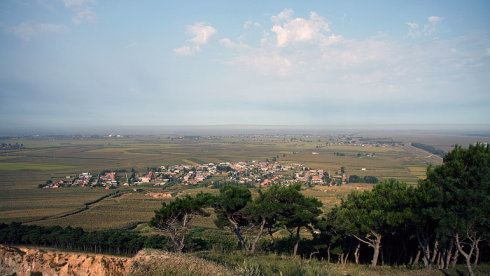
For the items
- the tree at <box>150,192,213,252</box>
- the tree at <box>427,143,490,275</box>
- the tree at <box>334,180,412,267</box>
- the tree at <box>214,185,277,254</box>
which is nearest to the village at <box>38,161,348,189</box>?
the tree at <box>214,185,277,254</box>

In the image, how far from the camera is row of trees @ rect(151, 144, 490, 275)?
7.09 meters

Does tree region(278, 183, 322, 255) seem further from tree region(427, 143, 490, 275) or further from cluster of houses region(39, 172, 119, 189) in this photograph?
cluster of houses region(39, 172, 119, 189)

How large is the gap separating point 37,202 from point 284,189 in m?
40.6

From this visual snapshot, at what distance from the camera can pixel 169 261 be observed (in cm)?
574

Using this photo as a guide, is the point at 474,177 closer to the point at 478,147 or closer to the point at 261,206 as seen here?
the point at 478,147

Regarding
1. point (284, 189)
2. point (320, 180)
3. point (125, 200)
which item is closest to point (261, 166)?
point (320, 180)

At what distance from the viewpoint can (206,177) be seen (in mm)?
55812

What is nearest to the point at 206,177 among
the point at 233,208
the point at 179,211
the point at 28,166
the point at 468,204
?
the point at 179,211

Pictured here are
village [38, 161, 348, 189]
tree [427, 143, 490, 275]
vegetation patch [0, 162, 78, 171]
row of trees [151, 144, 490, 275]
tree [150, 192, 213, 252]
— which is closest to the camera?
tree [427, 143, 490, 275]

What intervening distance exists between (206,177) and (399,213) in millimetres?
49587

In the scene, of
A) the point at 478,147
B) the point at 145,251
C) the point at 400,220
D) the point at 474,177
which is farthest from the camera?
the point at 478,147

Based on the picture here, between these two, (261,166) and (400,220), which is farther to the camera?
(261,166)

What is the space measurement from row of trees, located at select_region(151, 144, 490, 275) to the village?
107 ft

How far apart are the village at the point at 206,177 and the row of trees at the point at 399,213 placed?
32662mm
